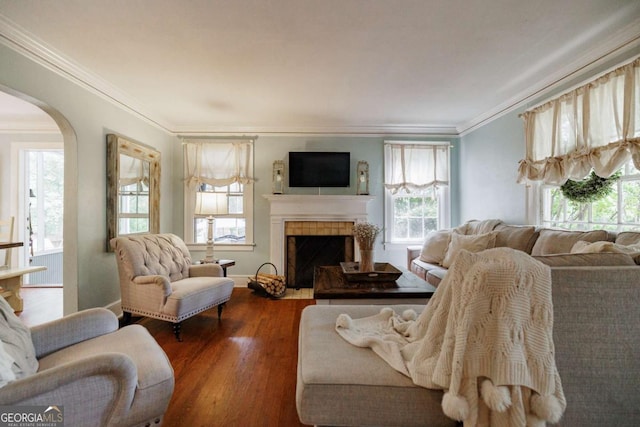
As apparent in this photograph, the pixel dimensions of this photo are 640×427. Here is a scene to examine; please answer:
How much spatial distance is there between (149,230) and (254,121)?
2058mm

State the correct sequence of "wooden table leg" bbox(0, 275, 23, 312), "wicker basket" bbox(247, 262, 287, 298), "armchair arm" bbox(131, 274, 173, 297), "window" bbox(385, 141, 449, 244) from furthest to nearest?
"window" bbox(385, 141, 449, 244) < "wicker basket" bbox(247, 262, 287, 298) < "wooden table leg" bbox(0, 275, 23, 312) < "armchair arm" bbox(131, 274, 173, 297)

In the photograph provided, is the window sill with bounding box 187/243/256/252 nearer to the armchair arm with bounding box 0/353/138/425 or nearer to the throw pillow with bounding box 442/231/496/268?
the throw pillow with bounding box 442/231/496/268

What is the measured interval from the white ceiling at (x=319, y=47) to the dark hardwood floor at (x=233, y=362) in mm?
2458

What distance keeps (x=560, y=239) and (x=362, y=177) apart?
2465 millimetres

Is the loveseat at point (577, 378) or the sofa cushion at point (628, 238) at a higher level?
the sofa cushion at point (628, 238)

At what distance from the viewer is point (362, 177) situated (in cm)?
418

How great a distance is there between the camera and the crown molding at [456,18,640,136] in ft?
6.51

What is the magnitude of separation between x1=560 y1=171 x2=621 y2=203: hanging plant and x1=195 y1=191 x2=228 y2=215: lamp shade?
148 inches

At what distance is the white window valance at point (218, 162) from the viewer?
13.6 ft

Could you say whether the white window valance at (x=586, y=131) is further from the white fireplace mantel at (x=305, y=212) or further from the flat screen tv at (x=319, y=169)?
the flat screen tv at (x=319, y=169)

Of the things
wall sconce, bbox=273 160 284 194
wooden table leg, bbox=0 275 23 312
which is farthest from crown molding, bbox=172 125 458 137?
wooden table leg, bbox=0 275 23 312

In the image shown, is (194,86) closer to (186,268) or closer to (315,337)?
(186,268)

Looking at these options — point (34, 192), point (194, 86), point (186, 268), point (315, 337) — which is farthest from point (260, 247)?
point (34, 192)

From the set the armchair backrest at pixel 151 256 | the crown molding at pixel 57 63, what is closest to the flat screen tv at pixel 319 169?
the armchair backrest at pixel 151 256
